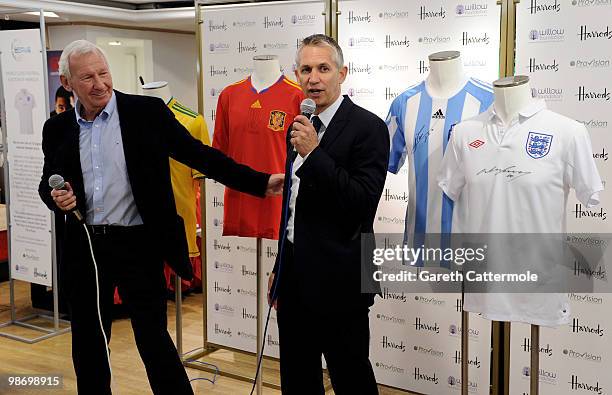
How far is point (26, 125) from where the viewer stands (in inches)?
191

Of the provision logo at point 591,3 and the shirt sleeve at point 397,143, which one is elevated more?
the provision logo at point 591,3

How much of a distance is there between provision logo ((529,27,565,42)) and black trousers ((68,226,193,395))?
1.89m

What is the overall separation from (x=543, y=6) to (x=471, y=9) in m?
0.33

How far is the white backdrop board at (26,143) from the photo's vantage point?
4758 mm

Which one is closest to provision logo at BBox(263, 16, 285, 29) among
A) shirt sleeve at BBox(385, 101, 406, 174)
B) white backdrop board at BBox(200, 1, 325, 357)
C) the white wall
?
white backdrop board at BBox(200, 1, 325, 357)

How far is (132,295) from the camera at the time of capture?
112 inches

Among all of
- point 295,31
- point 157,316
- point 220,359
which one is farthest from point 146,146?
point 220,359

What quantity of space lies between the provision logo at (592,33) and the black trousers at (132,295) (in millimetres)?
2018

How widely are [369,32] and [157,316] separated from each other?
1.77 meters

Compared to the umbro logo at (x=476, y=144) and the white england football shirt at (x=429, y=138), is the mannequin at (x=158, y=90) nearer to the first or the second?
the white england football shirt at (x=429, y=138)

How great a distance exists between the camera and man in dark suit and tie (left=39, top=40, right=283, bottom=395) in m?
2.83

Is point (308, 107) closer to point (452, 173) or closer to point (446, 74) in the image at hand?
point (452, 173)

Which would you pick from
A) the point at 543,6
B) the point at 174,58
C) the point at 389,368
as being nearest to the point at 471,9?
the point at 543,6

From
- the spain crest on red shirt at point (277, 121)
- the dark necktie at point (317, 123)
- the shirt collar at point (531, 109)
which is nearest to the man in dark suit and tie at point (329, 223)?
the dark necktie at point (317, 123)
